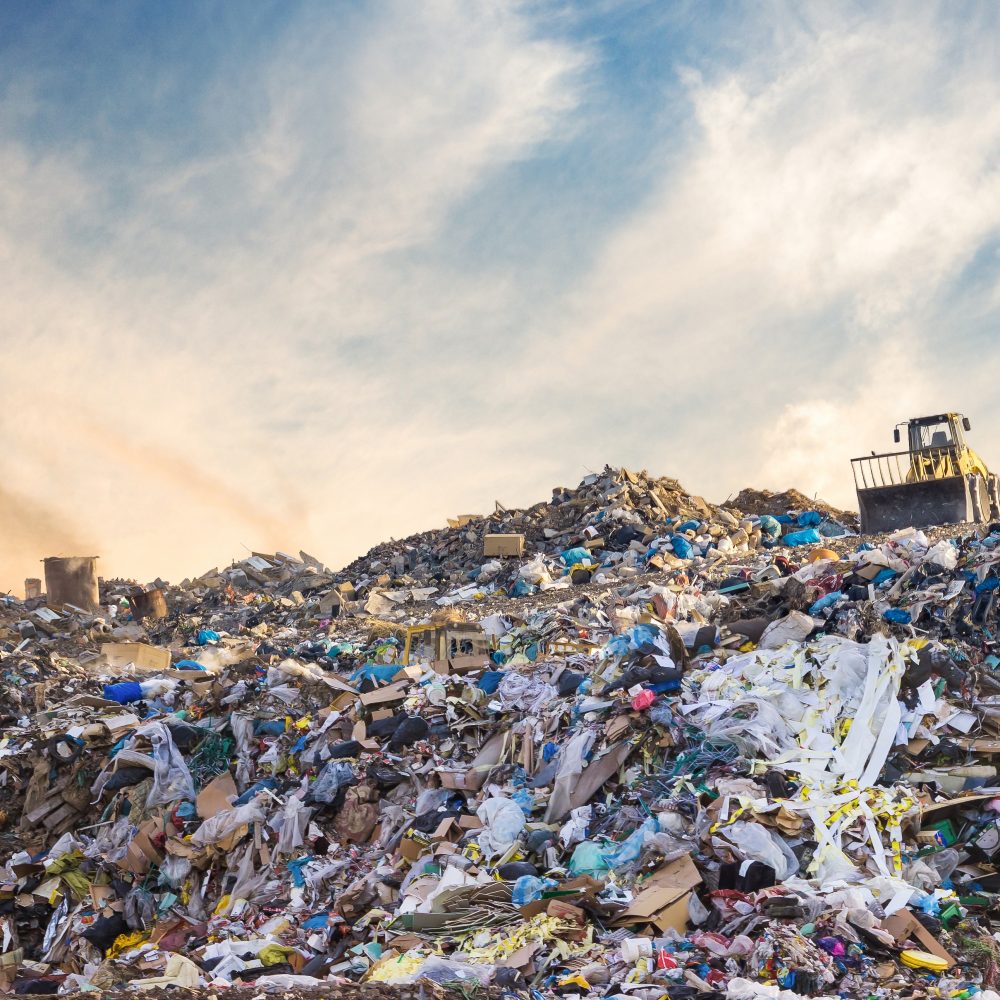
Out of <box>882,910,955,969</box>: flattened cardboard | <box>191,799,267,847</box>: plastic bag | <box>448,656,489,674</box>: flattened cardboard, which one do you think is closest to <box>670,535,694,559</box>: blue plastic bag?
<box>448,656,489,674</box>: flattened cardboard

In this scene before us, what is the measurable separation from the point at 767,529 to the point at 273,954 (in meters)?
14.7

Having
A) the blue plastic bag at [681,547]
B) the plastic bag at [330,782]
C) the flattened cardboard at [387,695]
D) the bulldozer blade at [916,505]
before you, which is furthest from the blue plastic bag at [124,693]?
the bulldozer blade at [916,505]

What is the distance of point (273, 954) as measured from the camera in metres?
6.36

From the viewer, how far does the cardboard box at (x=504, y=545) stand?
63.3 feet

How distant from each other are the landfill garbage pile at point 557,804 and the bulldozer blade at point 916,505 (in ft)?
9.16

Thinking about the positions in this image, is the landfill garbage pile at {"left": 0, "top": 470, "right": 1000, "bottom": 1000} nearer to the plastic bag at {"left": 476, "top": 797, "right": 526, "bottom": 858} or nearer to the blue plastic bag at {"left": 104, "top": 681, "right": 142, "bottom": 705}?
the plastic bag at {"left": 476, "top": 797, "right": 526, "bottom": 858}

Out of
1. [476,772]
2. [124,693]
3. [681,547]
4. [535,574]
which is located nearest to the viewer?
[476,772]

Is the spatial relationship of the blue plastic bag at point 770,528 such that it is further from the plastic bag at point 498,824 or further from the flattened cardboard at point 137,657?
the plastic bag at point 498,824

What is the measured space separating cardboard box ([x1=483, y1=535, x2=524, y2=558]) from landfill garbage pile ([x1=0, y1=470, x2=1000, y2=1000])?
629 centimetres

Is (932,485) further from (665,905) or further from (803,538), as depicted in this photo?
(665,905)

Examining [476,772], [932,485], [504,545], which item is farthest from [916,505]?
[476,772]

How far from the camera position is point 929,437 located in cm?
1684

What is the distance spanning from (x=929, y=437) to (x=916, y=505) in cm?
154

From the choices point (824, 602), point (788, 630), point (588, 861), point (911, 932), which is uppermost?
point (824, 602)
